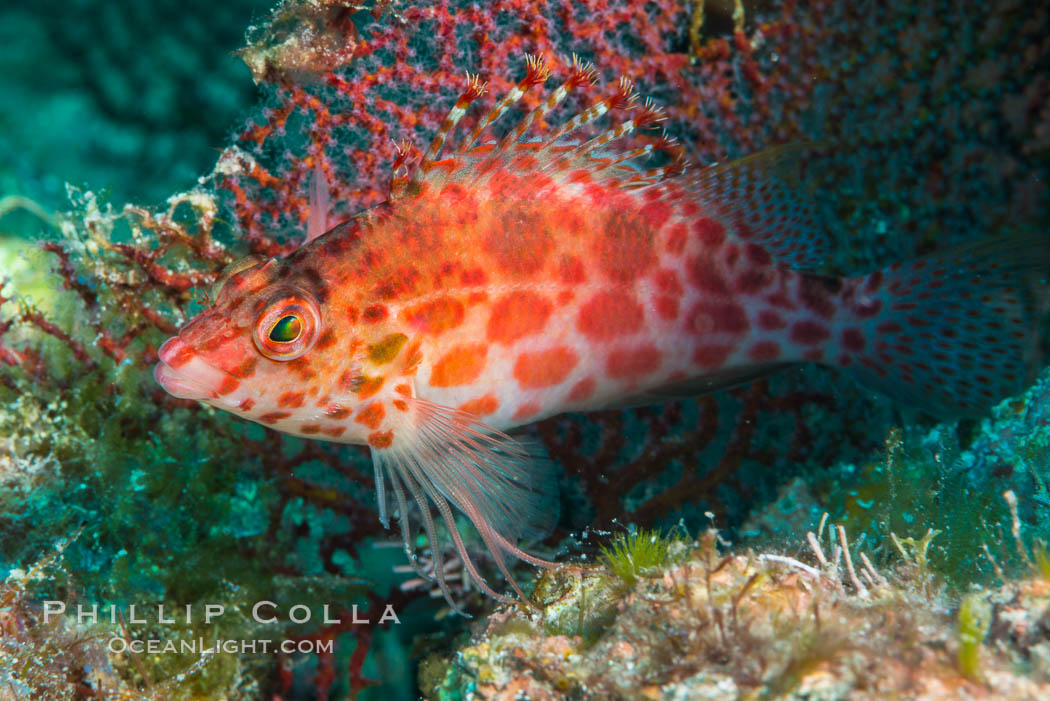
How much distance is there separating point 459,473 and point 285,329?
0.90 meters

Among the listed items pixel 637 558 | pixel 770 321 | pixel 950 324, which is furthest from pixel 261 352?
pixel 950 324

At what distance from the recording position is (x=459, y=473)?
8.61 ft

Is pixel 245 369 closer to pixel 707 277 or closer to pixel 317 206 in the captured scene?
pixel 317 206

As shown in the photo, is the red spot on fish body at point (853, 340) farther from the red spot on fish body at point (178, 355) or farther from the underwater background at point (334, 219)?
the red spot on fish body at point (178, 355)

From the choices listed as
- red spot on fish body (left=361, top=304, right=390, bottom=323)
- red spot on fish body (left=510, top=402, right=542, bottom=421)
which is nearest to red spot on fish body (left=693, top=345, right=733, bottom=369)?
red spot on fish body (left=510, top=402, right=542, bottom=421)

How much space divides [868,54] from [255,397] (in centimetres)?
370

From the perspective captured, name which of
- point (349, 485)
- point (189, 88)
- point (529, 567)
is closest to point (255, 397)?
point (349, 485)

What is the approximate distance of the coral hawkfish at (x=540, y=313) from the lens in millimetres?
2525

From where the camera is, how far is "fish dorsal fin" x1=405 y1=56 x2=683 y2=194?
248 cm

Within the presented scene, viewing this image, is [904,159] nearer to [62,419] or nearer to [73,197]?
[73,197]

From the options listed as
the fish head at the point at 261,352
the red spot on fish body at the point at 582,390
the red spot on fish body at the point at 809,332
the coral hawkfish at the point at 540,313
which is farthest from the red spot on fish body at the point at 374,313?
the red spot on fish body at the point at 809,332

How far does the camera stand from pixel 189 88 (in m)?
A: 3.54

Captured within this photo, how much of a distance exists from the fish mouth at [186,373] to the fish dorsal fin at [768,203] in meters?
2.27

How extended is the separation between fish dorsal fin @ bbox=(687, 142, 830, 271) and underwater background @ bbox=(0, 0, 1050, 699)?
0.59 meters
